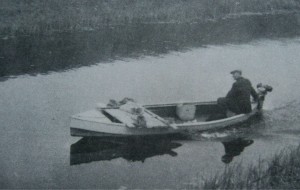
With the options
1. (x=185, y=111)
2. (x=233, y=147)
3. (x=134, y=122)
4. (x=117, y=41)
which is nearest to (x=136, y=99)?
(x=185, y=111)

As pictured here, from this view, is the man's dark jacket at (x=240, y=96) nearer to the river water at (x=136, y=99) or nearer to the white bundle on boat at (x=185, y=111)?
the river water at (x=136, y=99)

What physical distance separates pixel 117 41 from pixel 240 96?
14.7 m

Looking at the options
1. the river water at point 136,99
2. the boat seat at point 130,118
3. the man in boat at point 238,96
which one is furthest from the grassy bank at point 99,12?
the man in boat at point 238,96

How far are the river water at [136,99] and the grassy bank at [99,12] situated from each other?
2075 mm

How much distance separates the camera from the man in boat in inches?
583

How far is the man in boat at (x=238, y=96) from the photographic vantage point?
48.5 feet

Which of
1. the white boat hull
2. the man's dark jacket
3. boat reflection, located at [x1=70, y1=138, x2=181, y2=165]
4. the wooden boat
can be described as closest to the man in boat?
the man's dark jacket

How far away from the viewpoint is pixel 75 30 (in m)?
30.0

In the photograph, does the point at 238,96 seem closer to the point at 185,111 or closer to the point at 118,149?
the point at 185,111

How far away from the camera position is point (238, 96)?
49.0 ft

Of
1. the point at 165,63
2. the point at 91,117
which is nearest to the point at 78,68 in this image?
the point at 165,63

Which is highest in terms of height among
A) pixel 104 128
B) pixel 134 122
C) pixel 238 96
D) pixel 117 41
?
pixel 117 41

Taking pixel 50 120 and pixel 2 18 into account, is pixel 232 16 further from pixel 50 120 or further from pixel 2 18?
pixel 50 120

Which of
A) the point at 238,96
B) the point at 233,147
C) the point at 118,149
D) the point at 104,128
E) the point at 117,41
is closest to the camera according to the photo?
the point at 104,128
